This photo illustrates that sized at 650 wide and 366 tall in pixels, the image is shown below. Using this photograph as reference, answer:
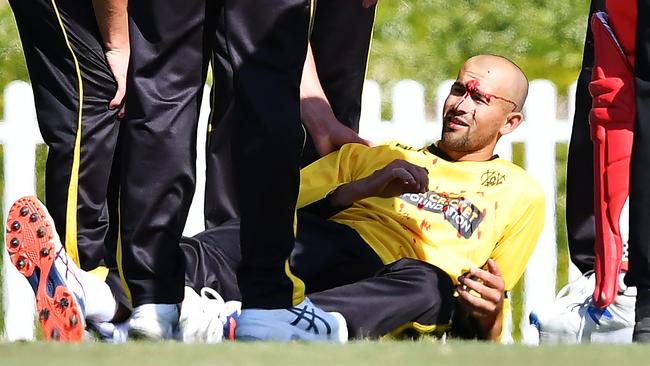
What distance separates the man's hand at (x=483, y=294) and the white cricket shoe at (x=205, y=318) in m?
0.64

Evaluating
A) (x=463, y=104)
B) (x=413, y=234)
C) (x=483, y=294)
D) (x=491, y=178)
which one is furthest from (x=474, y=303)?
(x=463, y=104)

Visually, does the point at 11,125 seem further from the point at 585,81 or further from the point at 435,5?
the point at 435,5

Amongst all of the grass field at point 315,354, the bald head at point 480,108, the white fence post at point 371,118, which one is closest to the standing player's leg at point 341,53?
the bald head at point 480,108

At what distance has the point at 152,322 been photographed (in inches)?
143

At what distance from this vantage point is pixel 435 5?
9.16m

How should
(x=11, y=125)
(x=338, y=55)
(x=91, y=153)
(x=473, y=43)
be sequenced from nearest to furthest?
1. (x=91, y=153)
2. (x=338, y=55)
3. (x=11, y=125)
4. (x=473, y=43)

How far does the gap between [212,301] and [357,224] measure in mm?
689

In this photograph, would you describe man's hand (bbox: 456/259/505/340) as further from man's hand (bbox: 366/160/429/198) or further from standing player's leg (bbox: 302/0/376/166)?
standing player's leg (bbox: 302/0/376/166)

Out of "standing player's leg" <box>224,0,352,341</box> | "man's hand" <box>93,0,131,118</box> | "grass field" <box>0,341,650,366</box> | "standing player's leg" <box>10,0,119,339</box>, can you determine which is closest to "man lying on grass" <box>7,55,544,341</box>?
"standing player's leg" <box>224,0,352,341</box>

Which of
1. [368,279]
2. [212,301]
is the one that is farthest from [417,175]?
[212,301]

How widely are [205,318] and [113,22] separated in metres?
0.97

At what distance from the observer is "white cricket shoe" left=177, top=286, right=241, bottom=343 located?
147 inches

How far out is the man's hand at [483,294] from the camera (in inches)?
162

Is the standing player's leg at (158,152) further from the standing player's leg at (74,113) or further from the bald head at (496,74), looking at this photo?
Result: the bald head at (496,74)
